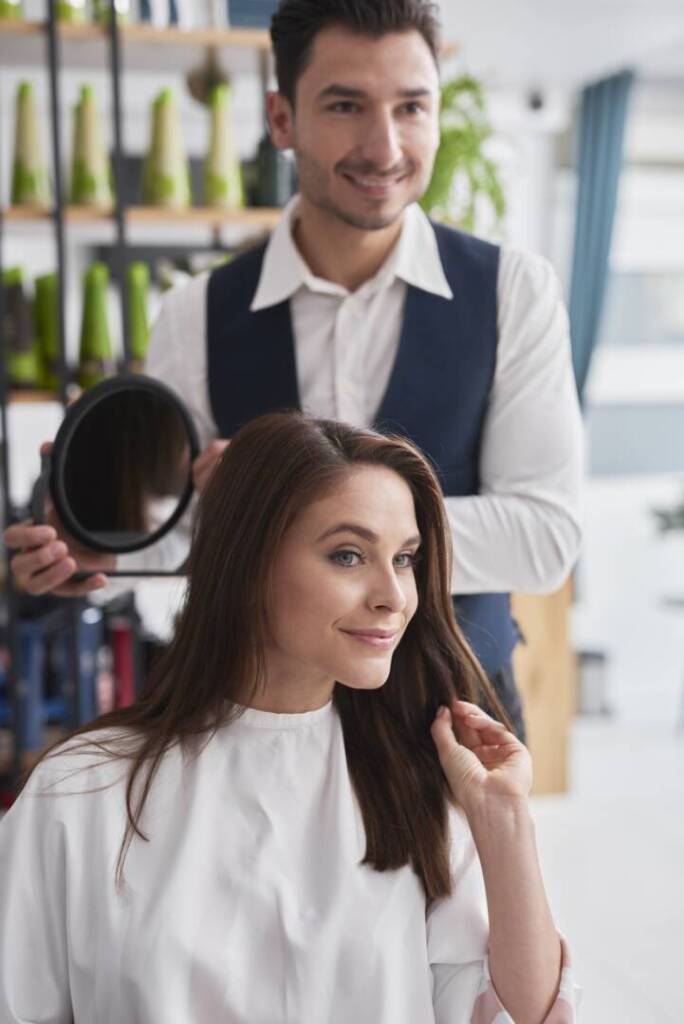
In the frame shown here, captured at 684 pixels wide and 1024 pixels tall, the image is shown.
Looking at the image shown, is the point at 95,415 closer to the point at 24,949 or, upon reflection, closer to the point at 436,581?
the point at 436,581

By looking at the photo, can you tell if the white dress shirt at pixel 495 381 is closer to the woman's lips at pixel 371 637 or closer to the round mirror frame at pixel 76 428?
the round mirror frame at pixel 76 428

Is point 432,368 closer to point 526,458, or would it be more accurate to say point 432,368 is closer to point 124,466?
point 526,458

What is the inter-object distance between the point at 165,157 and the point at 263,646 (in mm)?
1945

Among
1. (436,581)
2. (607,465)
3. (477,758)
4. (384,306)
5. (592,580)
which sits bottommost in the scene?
(592,580)

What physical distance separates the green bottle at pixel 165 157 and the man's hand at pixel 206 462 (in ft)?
5.40

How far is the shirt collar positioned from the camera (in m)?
1.50

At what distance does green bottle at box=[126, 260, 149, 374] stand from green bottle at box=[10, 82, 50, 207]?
0.89ft

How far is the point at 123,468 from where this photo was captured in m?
1.41

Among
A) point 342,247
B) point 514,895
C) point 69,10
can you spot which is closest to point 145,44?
point 69,10

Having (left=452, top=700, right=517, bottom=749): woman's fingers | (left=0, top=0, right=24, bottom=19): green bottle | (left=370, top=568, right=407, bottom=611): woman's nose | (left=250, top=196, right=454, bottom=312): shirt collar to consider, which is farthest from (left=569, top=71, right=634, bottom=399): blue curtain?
(left=370, top=568, right=407, bottom=611): woman's nose

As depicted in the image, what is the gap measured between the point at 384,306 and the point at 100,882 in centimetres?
80

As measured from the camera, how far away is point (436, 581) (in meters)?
1.23

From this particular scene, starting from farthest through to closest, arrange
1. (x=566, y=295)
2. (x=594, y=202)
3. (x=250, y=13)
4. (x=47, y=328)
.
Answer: (x=566, y=295)
(x=594, y=202)
(x=250, y=13)
(x=47, y=328)

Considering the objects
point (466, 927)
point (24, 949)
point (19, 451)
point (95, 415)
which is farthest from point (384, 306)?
point (19, 451)
